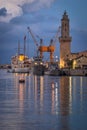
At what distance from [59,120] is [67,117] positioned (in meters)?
1.42

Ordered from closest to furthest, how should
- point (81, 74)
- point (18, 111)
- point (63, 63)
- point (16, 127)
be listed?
point (16, 127) < point (18, 111) < point (81, 74) < point (63, 63)

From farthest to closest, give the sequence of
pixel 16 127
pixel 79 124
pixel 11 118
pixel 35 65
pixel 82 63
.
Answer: pixel 35 65 → pixel 82 63 → pixel 11 118 → pixel 79 124 → pixel 16 127

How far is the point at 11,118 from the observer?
26625 millimetres

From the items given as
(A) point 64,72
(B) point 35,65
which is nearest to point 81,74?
(A) point 64,72

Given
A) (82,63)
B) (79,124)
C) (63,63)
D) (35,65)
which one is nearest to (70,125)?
(79,124)

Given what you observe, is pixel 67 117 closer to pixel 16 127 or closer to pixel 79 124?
pixel 79 124

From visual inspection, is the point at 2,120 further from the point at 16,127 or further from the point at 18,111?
the point at 18,111

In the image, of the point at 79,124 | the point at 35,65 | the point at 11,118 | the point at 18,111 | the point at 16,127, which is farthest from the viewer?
the point at 35,65

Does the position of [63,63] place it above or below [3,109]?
above

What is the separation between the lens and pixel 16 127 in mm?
23172

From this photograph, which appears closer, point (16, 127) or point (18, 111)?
point (16, 127)

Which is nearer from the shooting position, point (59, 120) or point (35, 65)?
point (59, 120)

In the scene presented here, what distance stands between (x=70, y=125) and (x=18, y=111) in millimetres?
7115

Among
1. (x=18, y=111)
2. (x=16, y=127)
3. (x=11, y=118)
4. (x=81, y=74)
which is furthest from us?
(x=81, y=74)
